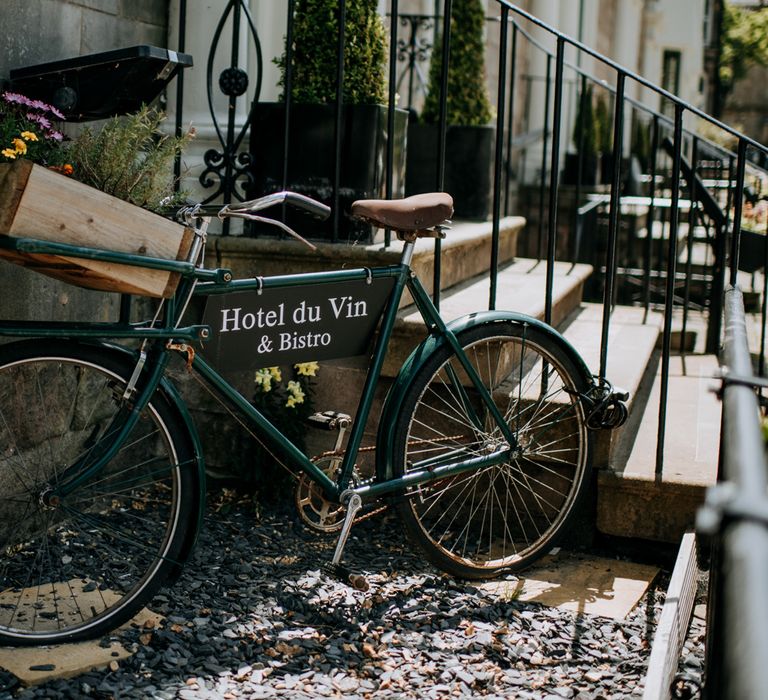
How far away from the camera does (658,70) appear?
22656 millimetres

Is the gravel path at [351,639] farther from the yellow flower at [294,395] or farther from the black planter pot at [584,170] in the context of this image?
the black planter pot at [584,170]

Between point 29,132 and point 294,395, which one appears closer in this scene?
point 29,132

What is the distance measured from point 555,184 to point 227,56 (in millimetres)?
1508

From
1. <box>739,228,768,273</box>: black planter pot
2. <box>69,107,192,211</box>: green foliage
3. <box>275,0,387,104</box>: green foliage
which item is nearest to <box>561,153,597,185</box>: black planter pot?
<box>739,228,768,273</box>: black planter pot

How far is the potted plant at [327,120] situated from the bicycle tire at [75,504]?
103 cm

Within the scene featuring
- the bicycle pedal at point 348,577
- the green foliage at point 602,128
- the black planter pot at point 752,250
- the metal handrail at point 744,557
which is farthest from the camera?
the green foliage at point 602,128

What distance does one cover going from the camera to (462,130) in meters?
6.30

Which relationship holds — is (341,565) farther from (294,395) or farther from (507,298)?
(507,298)

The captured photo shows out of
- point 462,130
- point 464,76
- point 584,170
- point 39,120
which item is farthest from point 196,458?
point 584,170

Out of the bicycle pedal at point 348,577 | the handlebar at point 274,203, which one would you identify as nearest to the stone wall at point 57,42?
the handlebar at point 274,203

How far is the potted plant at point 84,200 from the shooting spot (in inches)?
99.6

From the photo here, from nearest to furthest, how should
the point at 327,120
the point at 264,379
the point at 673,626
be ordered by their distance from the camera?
the point at 673,626 < the point at 264,379 < the point at 327,120

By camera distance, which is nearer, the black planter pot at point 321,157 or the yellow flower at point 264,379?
the yellow flower at point 264,379

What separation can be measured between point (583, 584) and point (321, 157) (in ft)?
5.88
